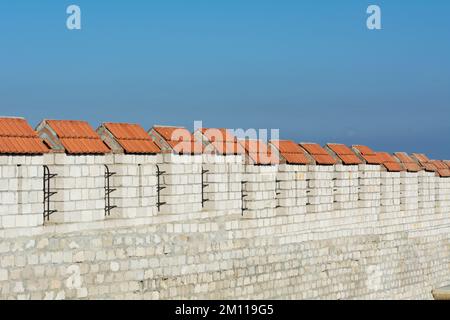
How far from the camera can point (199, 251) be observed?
1277cm

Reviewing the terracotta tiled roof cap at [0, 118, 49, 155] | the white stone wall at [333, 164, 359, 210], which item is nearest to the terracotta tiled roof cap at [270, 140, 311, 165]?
the white stone wall at [333, 164, 359, 210]

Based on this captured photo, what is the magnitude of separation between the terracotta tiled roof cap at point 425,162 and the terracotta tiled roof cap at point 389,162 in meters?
1.54

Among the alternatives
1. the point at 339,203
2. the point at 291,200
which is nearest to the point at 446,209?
the point at 339,203

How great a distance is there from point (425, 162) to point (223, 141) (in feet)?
29.2

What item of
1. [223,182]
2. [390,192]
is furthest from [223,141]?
[390,192]

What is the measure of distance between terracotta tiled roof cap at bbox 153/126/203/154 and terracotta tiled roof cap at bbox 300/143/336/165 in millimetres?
3323

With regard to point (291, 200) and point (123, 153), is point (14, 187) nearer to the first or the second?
point (123, 153)

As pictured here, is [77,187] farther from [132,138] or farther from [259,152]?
[259,152]

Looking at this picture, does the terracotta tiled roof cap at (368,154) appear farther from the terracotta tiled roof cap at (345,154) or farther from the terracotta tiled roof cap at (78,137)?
the terracotta tiled roof cap at (78,137)

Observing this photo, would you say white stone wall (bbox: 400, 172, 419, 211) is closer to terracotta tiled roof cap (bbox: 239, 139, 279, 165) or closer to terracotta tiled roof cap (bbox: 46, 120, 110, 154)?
terracotta tiled roof cap (bbox: 239, 139, 279, 165)

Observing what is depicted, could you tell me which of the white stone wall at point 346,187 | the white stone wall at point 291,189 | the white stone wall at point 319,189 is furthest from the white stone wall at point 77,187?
the white stone wall at point 346,187

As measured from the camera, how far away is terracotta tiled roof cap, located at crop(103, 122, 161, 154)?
11586mm

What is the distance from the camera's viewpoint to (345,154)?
671 inches

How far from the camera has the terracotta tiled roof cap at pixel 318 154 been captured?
15820 millimetres
